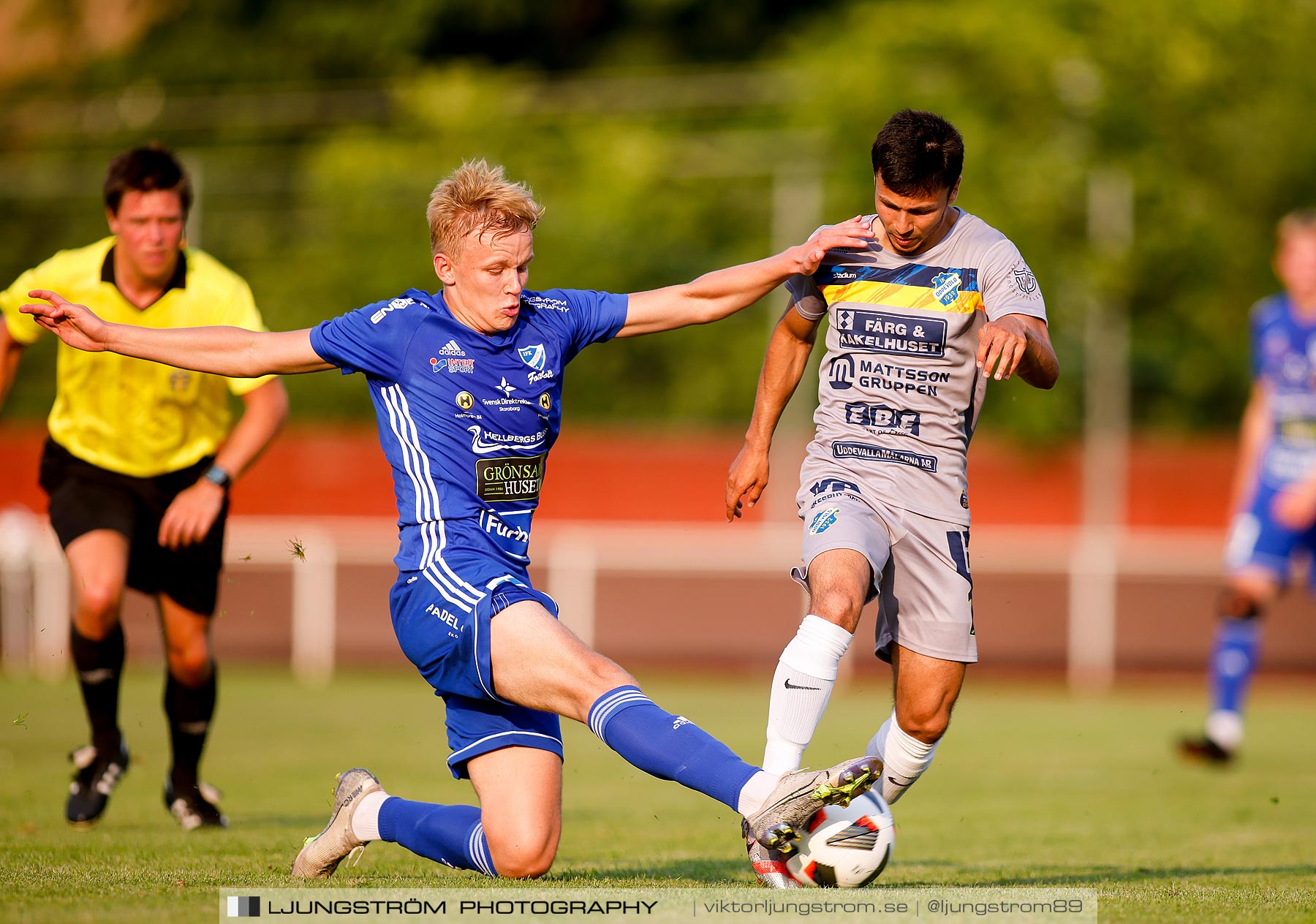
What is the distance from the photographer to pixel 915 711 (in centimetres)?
539

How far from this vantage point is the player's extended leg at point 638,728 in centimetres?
414

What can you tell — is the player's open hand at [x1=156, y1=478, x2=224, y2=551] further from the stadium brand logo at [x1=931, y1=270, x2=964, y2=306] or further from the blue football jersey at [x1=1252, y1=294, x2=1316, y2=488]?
the blue football jersey at [x1=1252, y1=294, x2=1316, y2=488]

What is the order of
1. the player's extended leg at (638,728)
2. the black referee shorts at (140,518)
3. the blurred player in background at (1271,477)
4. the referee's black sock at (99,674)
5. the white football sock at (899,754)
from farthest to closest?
the blurred player in background at (1271,477) < the referee's black sock at (99,674) < the black referee shorts at (140,518) < the white football sock at (899,754) < the player's extended leg at (638,728)

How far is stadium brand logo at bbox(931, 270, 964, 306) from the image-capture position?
17.1 feet

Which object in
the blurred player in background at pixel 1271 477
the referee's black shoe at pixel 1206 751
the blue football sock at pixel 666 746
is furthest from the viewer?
the blurred player in background at pixel 1271 477

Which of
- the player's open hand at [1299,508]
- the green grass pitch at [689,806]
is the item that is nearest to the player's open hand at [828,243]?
the green grass pitch at [689,806]

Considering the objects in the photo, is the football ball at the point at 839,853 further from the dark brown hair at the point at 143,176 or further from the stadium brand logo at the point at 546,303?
the dark brown hair at the point at 143,176

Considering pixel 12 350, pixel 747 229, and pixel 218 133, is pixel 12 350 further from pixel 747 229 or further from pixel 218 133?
pixel 218 133

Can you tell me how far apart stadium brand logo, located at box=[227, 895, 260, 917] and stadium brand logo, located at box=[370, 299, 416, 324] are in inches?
67.1

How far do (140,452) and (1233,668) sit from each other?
21.6 feet

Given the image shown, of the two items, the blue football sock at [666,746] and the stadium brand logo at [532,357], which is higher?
the stadium brand logo at [532,357]

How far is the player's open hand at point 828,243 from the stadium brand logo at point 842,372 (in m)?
0.39

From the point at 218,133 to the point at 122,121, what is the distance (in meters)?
1.48

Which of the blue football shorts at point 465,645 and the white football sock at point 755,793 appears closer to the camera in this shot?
the white football sock at point 755,793
